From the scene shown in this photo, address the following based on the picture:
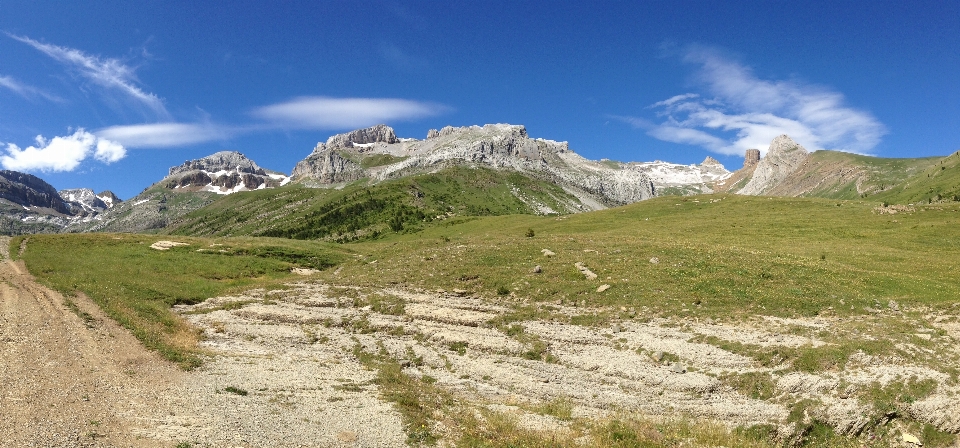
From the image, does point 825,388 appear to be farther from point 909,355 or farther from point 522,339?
point 522,339

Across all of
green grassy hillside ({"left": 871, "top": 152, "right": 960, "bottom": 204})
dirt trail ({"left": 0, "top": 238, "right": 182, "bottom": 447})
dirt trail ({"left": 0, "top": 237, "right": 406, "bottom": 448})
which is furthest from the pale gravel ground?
green grassy hillside ({"left": 871, "top": 152, "right": 960, "bottom": 204})

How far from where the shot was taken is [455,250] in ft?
208

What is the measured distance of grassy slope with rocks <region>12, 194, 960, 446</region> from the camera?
27250 mm

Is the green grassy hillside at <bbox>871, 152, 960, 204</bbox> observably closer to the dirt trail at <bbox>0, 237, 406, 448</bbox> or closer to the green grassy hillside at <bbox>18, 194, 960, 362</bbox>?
the green grassy hillside at <bbox>18, 194, 960, 362</bbox>

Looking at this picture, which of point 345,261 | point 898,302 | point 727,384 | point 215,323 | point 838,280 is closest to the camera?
point 727,384

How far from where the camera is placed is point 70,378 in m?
20.4

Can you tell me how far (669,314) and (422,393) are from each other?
22.8 metres

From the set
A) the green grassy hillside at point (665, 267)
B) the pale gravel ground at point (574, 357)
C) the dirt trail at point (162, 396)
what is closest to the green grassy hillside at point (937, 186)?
the green grassy hillside at point (665, 267)

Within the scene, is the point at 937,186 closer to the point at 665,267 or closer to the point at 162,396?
the point at 665,267

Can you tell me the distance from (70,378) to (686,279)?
1779 inches

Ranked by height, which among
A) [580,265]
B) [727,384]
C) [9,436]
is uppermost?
[580,265]

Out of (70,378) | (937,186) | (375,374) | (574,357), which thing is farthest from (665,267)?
(937,186)

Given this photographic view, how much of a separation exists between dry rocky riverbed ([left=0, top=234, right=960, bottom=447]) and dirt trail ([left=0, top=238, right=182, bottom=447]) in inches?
3.4

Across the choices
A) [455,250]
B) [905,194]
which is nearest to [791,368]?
[455,250]
